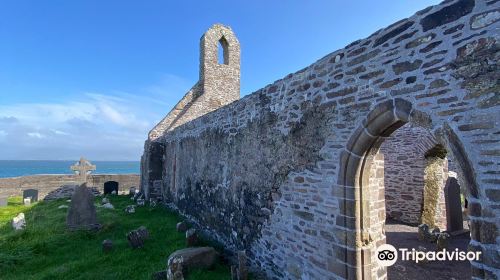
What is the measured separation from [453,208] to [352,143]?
21.9 feet

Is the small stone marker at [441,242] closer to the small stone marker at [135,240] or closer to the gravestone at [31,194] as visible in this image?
the small stone marker at [135,240]

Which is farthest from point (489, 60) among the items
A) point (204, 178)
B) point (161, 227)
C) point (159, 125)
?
point (159, 125)

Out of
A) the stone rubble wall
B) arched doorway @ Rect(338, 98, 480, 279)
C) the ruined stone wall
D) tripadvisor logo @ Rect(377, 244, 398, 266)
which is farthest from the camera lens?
the ruined stone wall

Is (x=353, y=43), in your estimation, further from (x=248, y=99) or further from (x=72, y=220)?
(x=72, y=220)

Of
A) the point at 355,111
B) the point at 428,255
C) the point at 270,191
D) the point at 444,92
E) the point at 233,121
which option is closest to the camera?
the point at 444,92

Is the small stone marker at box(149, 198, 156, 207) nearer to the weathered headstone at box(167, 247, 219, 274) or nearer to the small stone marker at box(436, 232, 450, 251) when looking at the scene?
the weathered headstone at box(167, 247, 219, 274)

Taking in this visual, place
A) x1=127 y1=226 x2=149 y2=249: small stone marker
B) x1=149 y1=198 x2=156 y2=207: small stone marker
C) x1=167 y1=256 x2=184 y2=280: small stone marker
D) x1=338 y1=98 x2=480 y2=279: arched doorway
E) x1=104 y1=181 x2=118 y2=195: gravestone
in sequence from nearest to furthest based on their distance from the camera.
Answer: x1=338 y1=98 x2=480 y2=279: arched doorway < x1=167 y1=256 x2=184 y2=280: small stone marker < x1=127 y1=226 x2=149 y2=249: small stone marker < x1=149 y1=198 x2=156 y2=207: small stone marker < x1=104 y1=181 x2=118 y2=195: gravestone

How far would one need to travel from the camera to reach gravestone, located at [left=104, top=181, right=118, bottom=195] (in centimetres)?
2291

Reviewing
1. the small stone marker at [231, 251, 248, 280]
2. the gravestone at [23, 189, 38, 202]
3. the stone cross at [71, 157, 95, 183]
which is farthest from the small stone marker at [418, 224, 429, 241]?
the gravestone at [23, 189, 38, 202]

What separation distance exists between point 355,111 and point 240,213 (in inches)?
154

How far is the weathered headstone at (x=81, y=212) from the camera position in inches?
369

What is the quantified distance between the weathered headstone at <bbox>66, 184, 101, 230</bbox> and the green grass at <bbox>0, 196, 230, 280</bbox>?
0.30 metres

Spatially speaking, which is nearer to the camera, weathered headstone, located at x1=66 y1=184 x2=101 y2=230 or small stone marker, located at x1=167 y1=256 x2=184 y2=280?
small stone marker, located at x1=167 y1=256 x2=184 y2=280

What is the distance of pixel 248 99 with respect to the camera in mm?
6797
